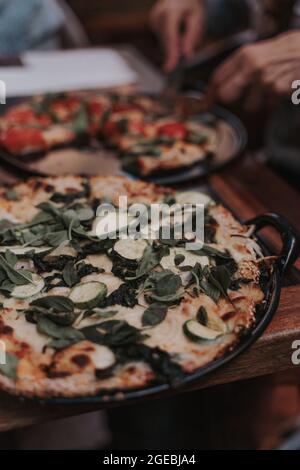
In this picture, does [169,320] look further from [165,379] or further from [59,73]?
[59,73]

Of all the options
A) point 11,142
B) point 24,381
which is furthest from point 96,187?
point 24,381

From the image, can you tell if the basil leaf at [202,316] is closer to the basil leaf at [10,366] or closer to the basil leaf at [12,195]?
the basil leaf at [10,366]

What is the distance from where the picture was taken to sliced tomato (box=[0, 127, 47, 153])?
2.07m

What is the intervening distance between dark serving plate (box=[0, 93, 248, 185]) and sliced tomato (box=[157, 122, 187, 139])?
0.16 m

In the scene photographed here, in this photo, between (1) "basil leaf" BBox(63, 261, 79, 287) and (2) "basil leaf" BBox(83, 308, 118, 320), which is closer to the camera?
(2) "basil leaf" BBox(83, 308, 118, 320)

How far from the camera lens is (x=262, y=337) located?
47.2 inches

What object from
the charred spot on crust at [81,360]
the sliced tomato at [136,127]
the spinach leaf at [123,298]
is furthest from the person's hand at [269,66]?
the charred spot on crust at [81,360]

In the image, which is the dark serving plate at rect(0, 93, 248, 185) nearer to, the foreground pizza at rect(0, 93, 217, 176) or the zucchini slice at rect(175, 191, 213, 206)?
the foreground pizza at rect(0, 93, 217, 176)

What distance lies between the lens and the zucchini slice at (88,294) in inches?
45.9

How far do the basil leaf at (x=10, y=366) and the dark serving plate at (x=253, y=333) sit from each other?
69 millimetres

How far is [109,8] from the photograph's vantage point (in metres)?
5.27

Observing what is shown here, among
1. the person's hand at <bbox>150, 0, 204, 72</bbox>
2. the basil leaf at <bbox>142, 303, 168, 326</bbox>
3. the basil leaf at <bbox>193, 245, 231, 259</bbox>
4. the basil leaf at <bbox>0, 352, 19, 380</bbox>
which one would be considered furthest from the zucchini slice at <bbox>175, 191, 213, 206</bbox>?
the person's hand at <bbox>150, 0, 204, 72</bbox>

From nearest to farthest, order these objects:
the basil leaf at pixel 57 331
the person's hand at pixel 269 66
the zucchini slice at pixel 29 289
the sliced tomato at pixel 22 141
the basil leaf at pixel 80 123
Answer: the basil leaf at pixel 57 331
the zucchini slice at pixel 29 289
the person's hand at pixel 269 66
the sliced tomato at pixel 22 141
the basil leaf at pixel 80 123

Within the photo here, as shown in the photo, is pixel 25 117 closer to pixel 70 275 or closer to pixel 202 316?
pixel 70 275
